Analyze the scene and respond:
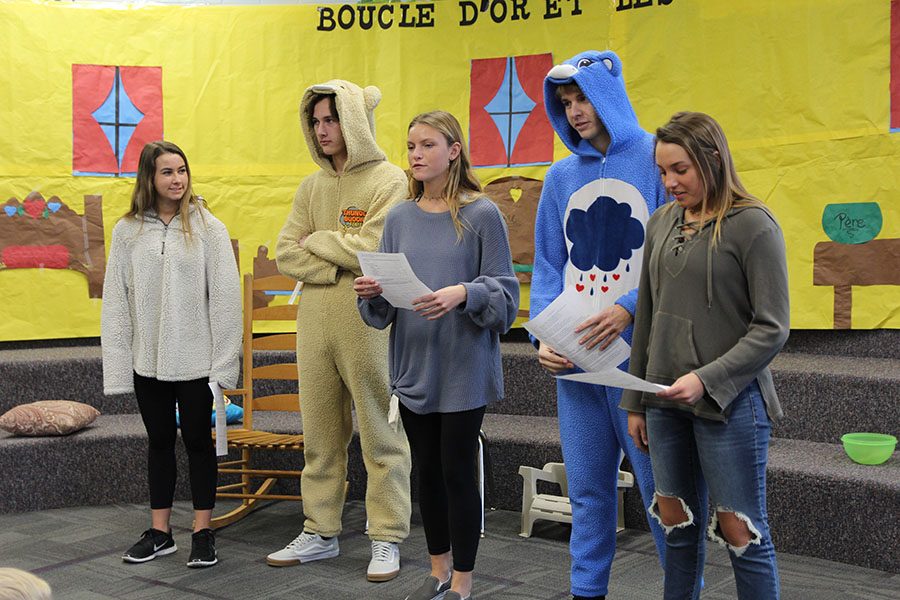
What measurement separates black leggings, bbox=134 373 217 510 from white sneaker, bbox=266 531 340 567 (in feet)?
0.89

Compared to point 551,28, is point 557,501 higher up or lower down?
lower down

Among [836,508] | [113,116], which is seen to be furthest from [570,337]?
[113,116]

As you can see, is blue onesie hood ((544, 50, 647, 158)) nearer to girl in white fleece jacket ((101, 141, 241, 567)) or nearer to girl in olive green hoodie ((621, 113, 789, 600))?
girl in olive green hoodie ((621, 113, 789, 600))

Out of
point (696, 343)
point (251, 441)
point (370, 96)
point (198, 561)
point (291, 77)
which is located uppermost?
point (291, 77)

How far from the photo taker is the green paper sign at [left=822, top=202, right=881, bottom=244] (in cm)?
333

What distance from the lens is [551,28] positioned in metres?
3.94

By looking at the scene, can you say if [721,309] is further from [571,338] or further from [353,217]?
[353,217]

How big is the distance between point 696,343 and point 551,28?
2.49m

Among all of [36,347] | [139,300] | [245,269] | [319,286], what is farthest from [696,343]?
[36,347]

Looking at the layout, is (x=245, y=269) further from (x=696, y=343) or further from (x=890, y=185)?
(x=696, y=343)

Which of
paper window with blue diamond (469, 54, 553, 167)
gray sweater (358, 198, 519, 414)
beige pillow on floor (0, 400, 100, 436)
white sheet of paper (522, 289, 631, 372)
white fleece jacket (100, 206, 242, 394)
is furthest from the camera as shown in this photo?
paper window with blue diamond (469, 54, 553, 167)

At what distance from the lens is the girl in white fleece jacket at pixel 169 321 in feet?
9.42

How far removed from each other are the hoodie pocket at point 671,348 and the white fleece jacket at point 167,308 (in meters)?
1.49

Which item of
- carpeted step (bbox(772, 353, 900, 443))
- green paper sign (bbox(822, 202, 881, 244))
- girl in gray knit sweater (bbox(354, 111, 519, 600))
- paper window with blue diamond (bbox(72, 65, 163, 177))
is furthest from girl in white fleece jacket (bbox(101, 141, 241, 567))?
green paper sign (bbox(822, 202, 881, 244))
